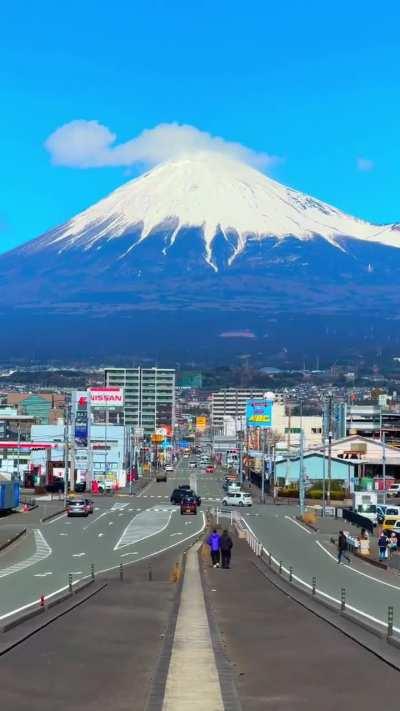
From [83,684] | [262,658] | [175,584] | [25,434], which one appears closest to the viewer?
[83,684]

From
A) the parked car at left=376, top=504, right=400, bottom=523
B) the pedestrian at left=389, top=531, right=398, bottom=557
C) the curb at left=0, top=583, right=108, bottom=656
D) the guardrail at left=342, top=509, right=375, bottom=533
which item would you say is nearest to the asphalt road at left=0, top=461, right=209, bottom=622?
the curb at left=0, top=583, right=108, bottom=656

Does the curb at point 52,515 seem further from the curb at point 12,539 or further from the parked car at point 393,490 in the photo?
the parked car at point 393,490

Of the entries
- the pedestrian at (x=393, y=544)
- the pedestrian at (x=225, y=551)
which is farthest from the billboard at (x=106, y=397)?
the pedestrian at (x=225, y=551)

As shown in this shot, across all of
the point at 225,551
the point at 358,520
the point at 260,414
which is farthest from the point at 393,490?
the point at 260,414

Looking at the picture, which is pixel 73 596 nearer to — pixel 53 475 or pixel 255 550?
pixel 255 550

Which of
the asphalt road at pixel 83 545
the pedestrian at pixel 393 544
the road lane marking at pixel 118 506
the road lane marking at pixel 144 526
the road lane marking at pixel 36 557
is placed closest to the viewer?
the asphalt road at pixel 83 545

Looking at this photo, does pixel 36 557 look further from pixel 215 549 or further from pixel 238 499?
pixel 238 499

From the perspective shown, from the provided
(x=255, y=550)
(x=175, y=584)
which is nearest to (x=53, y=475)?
(x=255, y=550)
